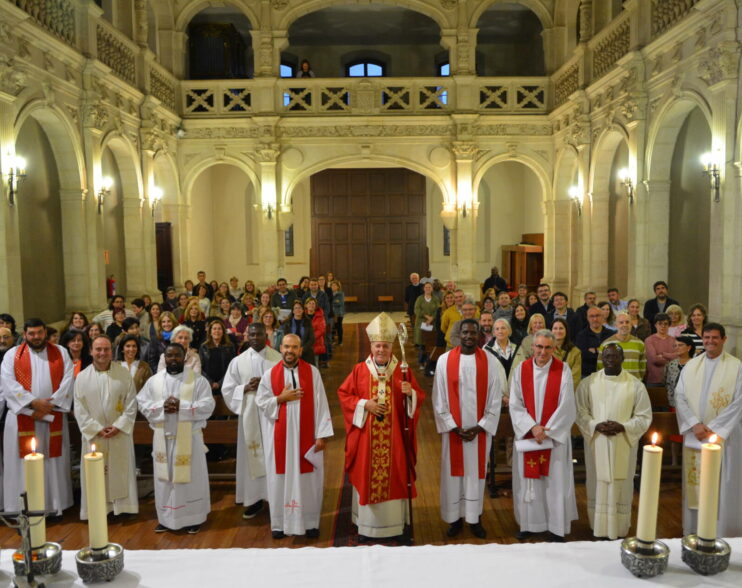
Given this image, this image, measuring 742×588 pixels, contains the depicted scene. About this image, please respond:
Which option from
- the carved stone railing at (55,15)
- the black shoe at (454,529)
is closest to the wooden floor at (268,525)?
the black shoe at (454,529)

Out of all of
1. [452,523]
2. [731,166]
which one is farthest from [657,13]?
[452,523]

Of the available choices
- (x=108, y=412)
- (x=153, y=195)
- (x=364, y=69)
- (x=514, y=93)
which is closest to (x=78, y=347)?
(x=108, y=412)

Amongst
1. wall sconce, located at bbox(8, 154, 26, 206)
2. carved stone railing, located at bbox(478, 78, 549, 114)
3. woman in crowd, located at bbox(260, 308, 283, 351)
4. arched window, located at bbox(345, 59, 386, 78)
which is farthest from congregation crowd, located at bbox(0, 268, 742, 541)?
arched window, located at bbox(345, 59, 386, 78)

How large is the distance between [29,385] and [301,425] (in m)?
2.46

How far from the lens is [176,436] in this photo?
18.6 feet

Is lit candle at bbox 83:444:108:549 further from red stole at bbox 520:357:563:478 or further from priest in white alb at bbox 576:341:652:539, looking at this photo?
priest in white alb at bbox 576:341:652:539

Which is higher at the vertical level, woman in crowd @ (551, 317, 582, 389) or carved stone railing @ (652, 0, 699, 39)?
carved stone railing @ (652, 0, 699, 39)

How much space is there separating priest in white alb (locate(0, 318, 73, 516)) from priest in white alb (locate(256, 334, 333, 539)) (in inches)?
75.2

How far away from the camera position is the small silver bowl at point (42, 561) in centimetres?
207

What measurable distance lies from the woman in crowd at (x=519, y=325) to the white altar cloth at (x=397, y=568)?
20.2 feet

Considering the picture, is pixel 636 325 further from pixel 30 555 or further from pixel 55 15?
pixel 55 15

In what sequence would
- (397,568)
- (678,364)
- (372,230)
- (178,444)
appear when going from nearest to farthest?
(397,568) → (178,444) → (678,364) → (372,230)

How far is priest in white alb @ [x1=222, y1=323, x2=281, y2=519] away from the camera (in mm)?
6109

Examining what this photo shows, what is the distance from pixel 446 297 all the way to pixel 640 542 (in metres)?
9.29
